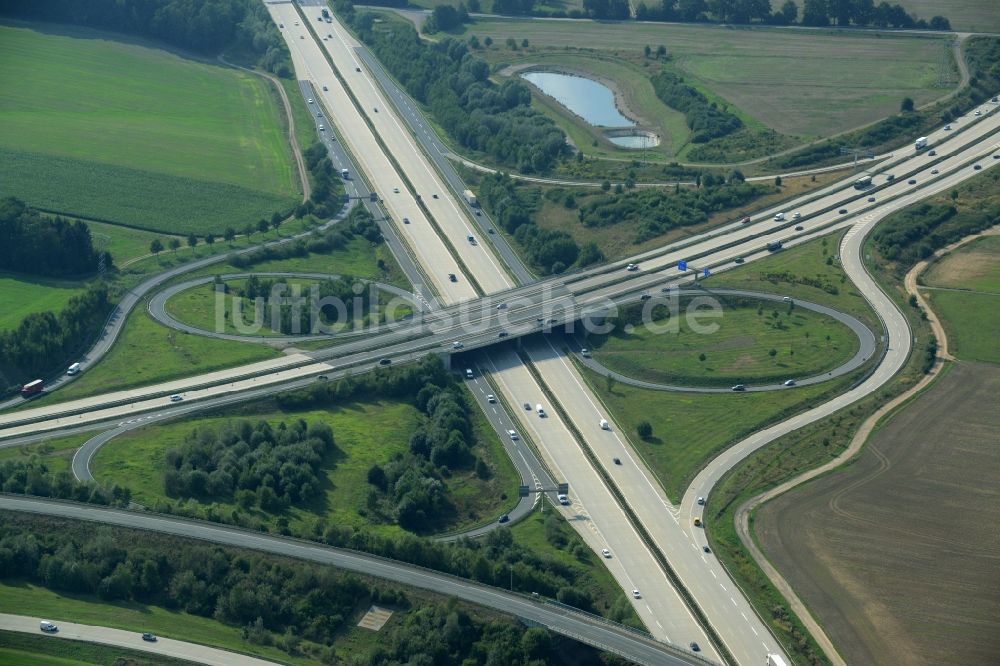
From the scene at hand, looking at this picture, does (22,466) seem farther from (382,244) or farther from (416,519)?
(382,244)

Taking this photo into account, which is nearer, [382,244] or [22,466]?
[22,466]

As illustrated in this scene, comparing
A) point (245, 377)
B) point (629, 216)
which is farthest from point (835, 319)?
point (245, 377)

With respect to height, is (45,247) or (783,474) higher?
(45,247)

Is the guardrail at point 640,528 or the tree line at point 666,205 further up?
the tree line at point 666,205

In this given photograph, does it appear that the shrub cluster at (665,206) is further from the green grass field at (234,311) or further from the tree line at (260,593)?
the tree line at (260,593)

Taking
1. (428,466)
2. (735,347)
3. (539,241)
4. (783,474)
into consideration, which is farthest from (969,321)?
(428,466)

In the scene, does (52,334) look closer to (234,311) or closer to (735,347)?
(234,311)

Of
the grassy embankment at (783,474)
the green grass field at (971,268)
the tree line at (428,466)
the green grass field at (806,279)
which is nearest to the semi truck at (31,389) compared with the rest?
the tree line at (428,466)
